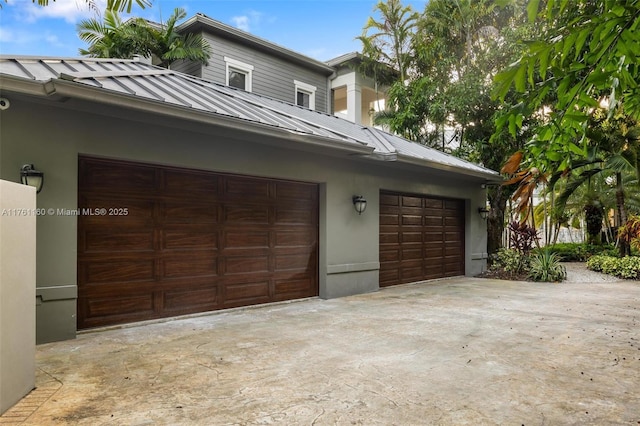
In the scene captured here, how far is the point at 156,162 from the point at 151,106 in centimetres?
95

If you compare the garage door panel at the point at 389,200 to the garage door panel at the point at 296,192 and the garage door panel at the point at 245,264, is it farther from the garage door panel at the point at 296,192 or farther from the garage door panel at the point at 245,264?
the garage door panel at the point at 245,264

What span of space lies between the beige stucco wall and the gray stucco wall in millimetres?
1435

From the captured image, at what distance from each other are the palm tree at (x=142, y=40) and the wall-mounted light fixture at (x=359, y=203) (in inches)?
268

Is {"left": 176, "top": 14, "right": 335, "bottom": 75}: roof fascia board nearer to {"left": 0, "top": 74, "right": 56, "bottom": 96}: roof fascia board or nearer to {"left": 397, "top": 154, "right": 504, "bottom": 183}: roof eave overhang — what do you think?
{"left": 397, "top": 154, "right": 504, "bottom": 183}: roof eave overhang

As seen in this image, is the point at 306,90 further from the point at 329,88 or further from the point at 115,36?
the point at 115,36

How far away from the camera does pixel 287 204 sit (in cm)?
712

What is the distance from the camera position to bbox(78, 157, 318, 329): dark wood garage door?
200 inches

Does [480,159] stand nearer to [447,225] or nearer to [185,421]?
[447,225]

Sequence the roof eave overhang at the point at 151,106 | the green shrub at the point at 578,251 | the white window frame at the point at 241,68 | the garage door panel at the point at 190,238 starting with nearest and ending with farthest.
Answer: the roof eave overhang at the point at 151,106 → the garage door panel at the point at 190,238 → the white window frame at the point at 241,68 → the green shrub at the point at 578,251

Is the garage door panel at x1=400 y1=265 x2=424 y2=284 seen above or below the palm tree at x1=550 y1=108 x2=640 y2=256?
below

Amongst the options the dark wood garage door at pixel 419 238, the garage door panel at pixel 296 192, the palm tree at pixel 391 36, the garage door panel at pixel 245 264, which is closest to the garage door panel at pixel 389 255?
the dark wood garage door at pixel 419 238

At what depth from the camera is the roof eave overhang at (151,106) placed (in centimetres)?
402

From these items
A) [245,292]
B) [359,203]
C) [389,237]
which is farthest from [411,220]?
[245,292]

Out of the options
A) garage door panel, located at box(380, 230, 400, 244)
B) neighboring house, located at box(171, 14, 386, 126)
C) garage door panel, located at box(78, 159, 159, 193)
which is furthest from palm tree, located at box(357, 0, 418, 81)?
garage door panel, located at box(78, 159, 159, 193)
